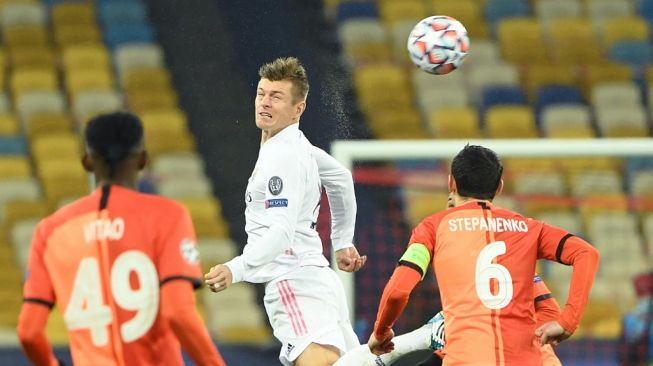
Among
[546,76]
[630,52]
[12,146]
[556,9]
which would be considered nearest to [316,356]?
[12,146]

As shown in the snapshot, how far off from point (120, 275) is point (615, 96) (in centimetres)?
1020

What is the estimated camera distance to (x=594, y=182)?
1195 centimetres

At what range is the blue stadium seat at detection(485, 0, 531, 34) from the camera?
1501 centimetres

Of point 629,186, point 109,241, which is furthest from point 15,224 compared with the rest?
point 109,241

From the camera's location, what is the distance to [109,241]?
14.8 feet

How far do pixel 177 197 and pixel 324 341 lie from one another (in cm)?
643

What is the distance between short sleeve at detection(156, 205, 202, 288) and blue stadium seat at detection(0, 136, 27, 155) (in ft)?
28.3

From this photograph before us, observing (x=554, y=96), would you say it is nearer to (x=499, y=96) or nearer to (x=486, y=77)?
(x=499, y=96)

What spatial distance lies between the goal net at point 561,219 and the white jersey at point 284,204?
11.9 ft

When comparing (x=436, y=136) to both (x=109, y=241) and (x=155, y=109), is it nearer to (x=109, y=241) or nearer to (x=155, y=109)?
(x=155, y=109)

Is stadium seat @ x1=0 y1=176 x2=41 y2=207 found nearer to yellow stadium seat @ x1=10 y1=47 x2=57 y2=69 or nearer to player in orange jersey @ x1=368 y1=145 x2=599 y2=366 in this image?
yellow stadium seat @ x1=10 y1=47 x2=57 y2=69

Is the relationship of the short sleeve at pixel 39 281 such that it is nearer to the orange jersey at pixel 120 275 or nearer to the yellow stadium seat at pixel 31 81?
the orange jersey at pixel 120 275

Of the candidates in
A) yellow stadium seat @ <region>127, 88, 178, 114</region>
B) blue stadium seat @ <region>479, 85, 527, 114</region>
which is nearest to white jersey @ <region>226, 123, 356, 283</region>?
yellow stadium seat @ <region>127, 88, 178, 114</region>

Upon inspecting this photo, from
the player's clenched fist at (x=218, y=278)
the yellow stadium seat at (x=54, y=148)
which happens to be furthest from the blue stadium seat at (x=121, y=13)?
the player's clenched fist at (x=218, y=278)
